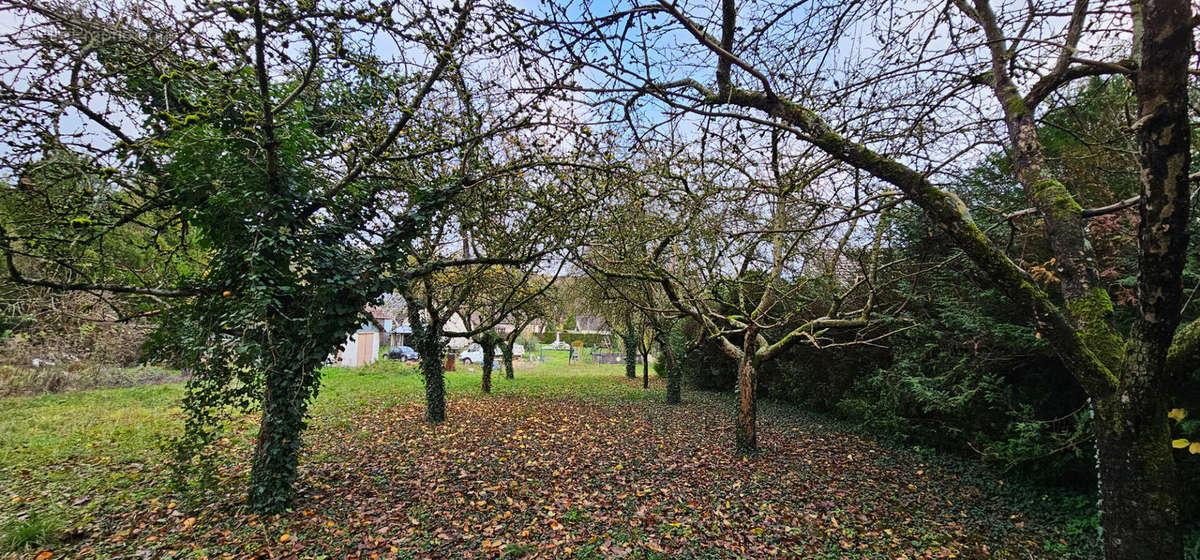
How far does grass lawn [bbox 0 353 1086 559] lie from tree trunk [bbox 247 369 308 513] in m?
0.19

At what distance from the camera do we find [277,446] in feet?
14.1

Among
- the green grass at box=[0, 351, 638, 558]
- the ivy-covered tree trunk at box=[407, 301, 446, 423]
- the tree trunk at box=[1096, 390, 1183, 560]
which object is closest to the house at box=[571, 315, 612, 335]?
the green grass at box=[0, 351, 638, 558]

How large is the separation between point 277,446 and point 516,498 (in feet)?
8.17

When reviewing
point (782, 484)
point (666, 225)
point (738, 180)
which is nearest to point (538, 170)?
point (666, 225)

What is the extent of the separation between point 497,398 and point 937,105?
36.7ft

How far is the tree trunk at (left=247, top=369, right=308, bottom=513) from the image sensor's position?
4.25 meters

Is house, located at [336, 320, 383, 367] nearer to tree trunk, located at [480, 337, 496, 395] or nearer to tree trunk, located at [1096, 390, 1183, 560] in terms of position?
tree trunk, located at [480, 337, 496, 395]

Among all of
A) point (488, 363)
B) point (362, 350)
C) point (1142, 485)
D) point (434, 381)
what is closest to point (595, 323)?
point (362, 350)

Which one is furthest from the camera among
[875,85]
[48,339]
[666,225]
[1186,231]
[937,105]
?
[48,339]

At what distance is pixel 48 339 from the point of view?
11109mm

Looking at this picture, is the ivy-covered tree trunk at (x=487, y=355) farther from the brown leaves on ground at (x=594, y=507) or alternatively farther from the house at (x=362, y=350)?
the house at (x=362, y=350)

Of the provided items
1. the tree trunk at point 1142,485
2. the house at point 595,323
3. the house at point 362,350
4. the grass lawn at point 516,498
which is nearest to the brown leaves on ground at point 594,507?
the grass lawn at point 516,498

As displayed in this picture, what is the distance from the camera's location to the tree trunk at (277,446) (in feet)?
13.9

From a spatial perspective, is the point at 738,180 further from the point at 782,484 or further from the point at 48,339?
the point at 48,339
